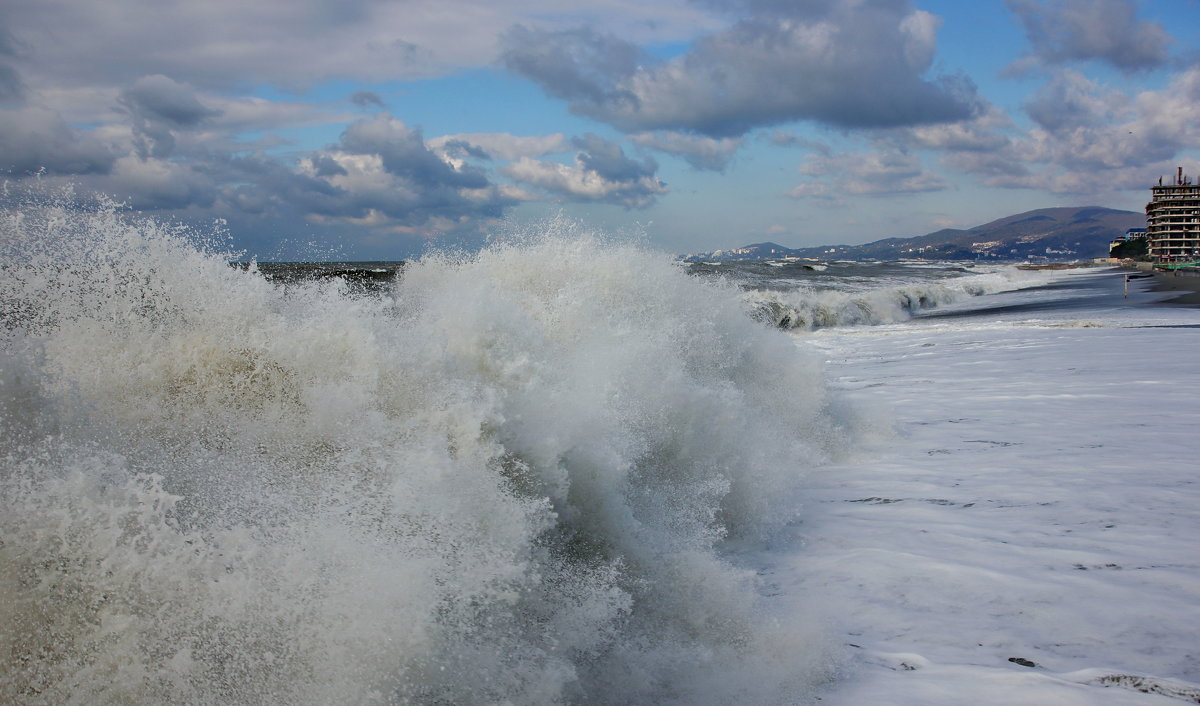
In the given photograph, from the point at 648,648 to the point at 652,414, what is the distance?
5.74ft

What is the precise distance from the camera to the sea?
2176 mm

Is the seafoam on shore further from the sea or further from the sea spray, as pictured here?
the sea spray

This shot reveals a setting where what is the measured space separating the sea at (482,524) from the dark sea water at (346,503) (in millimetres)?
12

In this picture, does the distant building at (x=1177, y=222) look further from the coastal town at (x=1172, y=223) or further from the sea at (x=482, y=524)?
the sea at (x=482, y=524)

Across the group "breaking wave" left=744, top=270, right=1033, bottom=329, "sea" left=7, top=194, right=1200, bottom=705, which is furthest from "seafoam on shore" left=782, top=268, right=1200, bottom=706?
"breaking wave" left=744, top=270, right=1033, bottom=329

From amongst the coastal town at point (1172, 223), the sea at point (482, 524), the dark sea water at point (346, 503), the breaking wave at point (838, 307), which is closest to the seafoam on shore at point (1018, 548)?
the sea at point (482, 524)

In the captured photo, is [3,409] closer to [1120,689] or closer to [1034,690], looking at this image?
[1034,690]

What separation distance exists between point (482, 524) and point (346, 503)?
20.0 inches

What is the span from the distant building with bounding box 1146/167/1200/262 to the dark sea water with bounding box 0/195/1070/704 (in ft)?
381

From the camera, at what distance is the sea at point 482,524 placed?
85.7 inches

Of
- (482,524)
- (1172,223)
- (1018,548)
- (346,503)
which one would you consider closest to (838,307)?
(1018,548)

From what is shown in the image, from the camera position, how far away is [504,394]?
11.4 feet

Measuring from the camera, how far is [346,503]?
8.68 feet

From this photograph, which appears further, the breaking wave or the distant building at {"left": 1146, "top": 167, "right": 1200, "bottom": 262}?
the distant building at {"left": 1146, "top": 167, "right": 1200, "bottom": 262}
